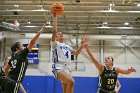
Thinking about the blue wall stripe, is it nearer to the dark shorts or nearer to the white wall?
the white wall

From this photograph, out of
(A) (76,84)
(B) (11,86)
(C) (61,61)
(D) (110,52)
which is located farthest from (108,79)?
(D) (110,52)

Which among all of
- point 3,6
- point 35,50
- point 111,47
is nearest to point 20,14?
point 3,6

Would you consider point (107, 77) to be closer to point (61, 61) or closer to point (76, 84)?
point (61, 61)

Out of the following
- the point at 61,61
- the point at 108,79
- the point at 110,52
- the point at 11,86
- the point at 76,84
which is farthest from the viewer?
the point at 110,52

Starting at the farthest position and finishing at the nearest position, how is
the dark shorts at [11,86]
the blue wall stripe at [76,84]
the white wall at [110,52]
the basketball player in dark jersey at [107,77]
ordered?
the white wall at [110,52] < the blue wall stripe at [76,84] < the basketball player in dark jersey at [107,77] < the dark shorts at [11,86]

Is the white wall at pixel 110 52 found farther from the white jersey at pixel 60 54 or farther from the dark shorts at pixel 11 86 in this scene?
the dark shorts at pixel 11 86

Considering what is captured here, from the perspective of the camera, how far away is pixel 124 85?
2097 centimetres

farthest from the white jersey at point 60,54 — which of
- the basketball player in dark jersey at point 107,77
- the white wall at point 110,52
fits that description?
the white wall at point 110,52

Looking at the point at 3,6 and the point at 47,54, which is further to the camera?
the point at 47,54

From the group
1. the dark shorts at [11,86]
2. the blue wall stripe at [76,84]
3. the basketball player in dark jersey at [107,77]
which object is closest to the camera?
the dark shorts at [11,86]

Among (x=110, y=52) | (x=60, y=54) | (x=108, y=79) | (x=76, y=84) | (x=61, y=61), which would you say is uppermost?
(x=60, y=54)

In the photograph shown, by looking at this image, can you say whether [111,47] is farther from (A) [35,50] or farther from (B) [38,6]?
(B) [38,6]

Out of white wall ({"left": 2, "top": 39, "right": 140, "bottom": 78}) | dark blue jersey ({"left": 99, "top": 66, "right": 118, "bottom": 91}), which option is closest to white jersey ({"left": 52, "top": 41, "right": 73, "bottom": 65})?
dark blue jersey ({"left": 99, "top": 66, "right": 118, "bottom": 91})

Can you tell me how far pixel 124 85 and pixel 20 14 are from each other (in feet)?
29.1
